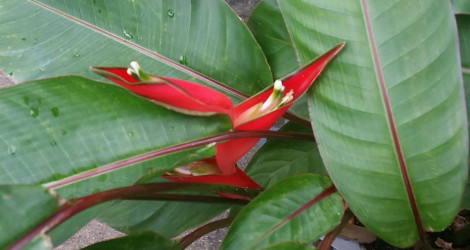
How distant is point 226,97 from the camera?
469 mm

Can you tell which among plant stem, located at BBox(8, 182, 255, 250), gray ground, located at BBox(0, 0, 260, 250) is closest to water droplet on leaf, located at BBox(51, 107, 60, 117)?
plant stem, located at BBox(8, 182, 255, 250)

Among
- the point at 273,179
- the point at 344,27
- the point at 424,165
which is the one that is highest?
the point at 344,27

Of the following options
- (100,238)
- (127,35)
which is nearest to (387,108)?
(127,35)

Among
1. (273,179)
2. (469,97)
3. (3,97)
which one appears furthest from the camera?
(273,179)

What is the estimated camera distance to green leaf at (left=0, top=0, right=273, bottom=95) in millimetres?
587

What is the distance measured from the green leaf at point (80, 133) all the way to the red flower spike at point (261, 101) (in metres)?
0.03

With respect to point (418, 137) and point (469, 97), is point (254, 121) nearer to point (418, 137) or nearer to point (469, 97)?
point (418, 137)

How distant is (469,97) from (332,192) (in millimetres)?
196

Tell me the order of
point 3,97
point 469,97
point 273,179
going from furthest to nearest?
point 273,179 → point 469,97 → point 3,97

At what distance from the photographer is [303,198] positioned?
20.5 inches

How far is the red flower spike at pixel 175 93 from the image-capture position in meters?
0.41

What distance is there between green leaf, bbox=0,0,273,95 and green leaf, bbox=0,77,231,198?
135 mm

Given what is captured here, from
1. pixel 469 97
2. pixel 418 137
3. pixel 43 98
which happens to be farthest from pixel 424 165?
pixel 43 98

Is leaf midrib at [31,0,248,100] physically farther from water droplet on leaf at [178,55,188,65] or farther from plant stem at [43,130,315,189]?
plant stem at [43,130,315,189]
